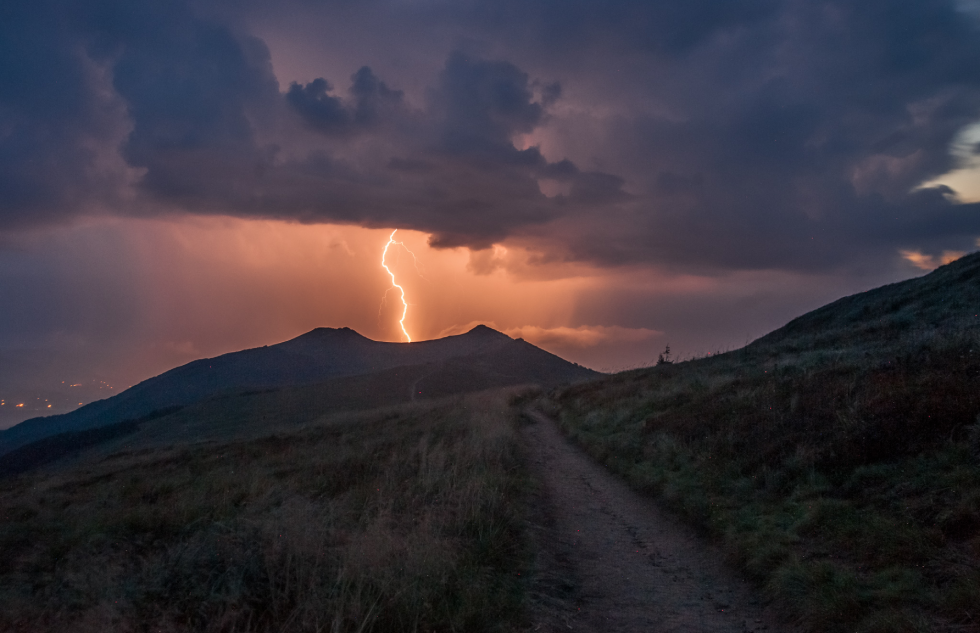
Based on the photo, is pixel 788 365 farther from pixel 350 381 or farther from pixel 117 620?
pixel 350 381

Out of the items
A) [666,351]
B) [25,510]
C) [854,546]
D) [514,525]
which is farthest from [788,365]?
[666,351]

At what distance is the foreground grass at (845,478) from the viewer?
5.70 m

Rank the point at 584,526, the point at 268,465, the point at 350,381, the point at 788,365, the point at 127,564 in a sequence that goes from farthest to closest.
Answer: the point at 350,381 → the point at 268,465 → the point at 788,365 → the point at 584,526 → the point at 127,564

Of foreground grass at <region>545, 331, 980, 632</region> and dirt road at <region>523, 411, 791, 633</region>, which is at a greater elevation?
foreground grass at <region>545, 331, 980, 632</region>

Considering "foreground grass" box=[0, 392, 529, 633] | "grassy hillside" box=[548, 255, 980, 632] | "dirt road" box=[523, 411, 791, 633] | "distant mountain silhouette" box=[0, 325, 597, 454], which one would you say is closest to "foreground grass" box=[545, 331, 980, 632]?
"grassy hillside" box=[548, 255, 980, 632]

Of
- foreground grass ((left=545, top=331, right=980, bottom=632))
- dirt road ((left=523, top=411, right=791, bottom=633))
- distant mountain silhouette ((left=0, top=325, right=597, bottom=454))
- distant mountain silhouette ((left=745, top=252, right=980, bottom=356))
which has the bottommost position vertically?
dirt road ((left=523, top=411, right=791, bottom=633))

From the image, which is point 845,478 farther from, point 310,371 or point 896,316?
point 310,371

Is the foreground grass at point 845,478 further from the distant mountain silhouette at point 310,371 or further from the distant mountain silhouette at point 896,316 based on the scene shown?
the distant mountain silhouette at point 310,371

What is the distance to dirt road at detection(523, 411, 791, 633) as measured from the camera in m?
6.18

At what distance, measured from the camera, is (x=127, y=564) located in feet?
21.6

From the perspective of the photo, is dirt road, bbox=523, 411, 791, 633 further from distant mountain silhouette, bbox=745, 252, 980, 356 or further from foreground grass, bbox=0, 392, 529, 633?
Result: distant mountain silhouette, bbox=745, 252, 980, 356

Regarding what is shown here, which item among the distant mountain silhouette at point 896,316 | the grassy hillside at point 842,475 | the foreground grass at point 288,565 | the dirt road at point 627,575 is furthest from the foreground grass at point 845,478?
the distant mountain silhouette at point 896,316

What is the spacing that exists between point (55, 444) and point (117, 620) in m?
98.2

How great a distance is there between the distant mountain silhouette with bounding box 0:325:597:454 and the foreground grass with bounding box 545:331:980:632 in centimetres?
8158
